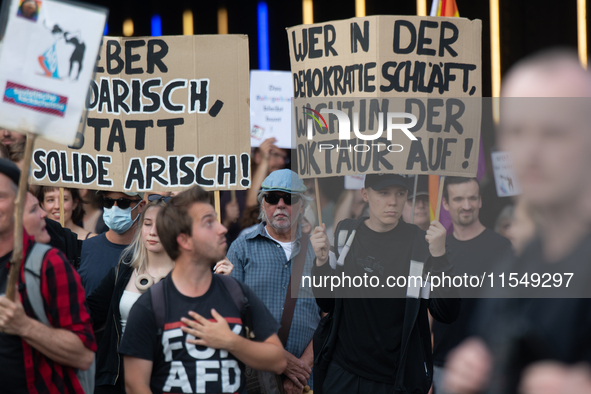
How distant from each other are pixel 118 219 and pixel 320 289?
4.61ft

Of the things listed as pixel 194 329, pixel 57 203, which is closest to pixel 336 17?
pixel 57 203

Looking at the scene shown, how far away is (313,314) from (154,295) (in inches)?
59.6

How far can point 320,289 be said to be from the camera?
3.26 m

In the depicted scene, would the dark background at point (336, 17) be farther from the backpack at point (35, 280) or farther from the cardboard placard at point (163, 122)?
the backpack at point (35, 280)

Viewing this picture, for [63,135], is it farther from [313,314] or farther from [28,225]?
[313,314]

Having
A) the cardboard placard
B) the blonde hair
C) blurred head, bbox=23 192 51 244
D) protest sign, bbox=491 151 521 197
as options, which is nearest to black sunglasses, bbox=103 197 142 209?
the cardboard placard

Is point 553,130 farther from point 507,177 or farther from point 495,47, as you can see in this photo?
point 495,47

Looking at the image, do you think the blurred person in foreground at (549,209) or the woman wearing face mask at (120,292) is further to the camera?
the woman wearing face mask at (120,292)

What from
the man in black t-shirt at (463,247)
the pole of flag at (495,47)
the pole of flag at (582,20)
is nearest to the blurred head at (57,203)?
the man in black t-shirt at (463,247)

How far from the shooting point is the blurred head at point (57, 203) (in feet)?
15.4

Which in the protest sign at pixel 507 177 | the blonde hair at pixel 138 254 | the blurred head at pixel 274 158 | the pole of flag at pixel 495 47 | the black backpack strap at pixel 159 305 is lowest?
the black backpack strap at pixel 159 305

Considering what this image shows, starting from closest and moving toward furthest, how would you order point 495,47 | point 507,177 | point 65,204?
1. point 507,177
2. point 65,204
3. point 495,47

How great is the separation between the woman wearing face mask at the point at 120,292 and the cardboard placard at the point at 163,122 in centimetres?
58

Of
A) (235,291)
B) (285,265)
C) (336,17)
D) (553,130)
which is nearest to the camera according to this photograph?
(553,130)
